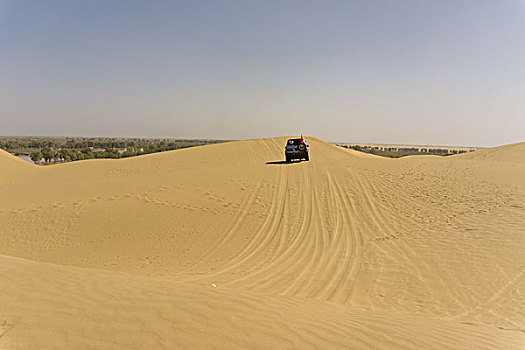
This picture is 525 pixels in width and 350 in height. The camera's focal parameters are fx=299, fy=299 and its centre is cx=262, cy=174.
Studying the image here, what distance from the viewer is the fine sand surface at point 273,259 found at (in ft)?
11.0

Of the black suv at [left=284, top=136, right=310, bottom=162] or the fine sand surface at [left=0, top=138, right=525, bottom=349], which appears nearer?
the fine sand surface at [left=0, top=138, right=525, bottom=349]

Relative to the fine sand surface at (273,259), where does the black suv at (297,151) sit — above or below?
above

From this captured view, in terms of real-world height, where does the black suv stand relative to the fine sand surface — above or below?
above

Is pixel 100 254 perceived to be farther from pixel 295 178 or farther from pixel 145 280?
pixel 295 178

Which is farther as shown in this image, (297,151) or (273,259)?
(297,151)

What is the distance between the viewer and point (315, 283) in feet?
20.2

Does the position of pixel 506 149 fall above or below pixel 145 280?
above

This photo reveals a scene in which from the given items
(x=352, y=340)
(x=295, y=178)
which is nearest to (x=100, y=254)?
(x=352, y=340)

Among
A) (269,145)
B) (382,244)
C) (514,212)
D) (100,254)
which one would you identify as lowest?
Result: (100,254)

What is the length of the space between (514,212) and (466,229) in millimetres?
2341

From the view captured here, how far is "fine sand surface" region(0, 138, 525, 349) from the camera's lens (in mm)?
3348

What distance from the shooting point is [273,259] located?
25.1 feet

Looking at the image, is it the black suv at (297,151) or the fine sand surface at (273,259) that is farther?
the black suv at (297,151)

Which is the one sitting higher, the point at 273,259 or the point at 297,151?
the point at 297,151
